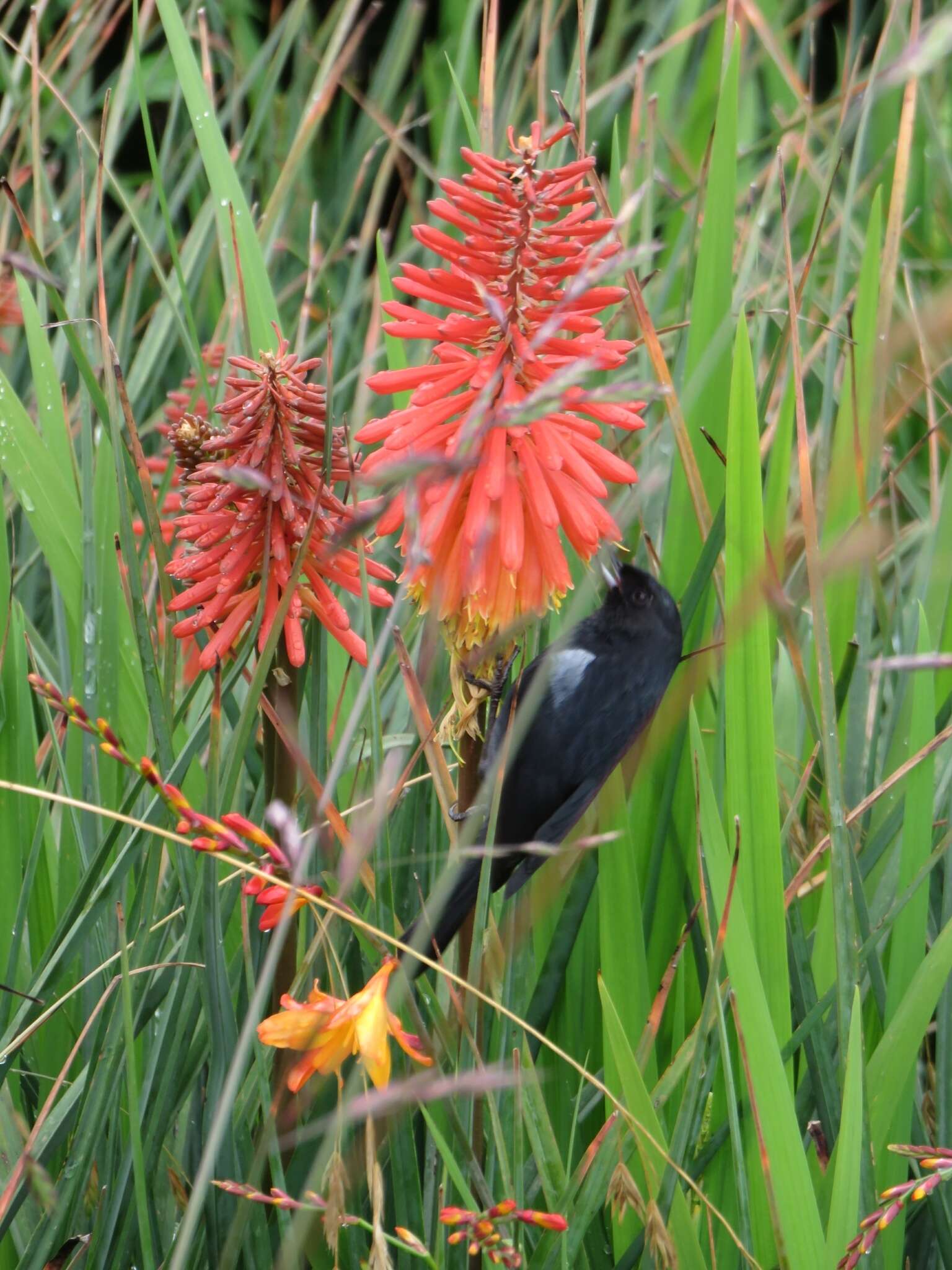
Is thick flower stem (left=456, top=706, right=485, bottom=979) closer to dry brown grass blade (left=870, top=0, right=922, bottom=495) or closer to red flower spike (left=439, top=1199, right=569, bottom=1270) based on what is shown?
red flower spike (left=439, top=1199, right=569, bottom=1270)

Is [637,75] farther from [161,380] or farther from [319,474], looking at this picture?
[161,380]

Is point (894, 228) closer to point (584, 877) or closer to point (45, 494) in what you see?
point (584, 877)

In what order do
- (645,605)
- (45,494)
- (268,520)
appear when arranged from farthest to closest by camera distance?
(645,605) → (45,494) → (268,520)

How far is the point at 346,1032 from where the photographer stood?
96 centimetres

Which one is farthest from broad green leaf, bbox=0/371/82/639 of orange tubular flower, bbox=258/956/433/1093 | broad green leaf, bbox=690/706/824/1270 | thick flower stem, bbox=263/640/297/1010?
broad green leaf, bbox=690/706/824/1270

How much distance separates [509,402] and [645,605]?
0.54 meters

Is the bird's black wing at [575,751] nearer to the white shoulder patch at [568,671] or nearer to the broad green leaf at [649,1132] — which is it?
the white shoulder patch at [568,671]

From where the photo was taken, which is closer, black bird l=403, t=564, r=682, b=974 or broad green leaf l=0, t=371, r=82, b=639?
broad green leaf l=0, t=371, r=82, b=639

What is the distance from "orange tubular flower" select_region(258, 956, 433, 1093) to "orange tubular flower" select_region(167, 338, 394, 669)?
0.28 meters

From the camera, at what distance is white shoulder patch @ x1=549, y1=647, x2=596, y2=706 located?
1694 mm

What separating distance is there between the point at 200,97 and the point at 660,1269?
1.33 meters

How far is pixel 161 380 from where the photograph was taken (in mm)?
2920

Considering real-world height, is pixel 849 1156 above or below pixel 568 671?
below

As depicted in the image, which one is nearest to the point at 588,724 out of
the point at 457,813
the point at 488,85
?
the point at 457,813
